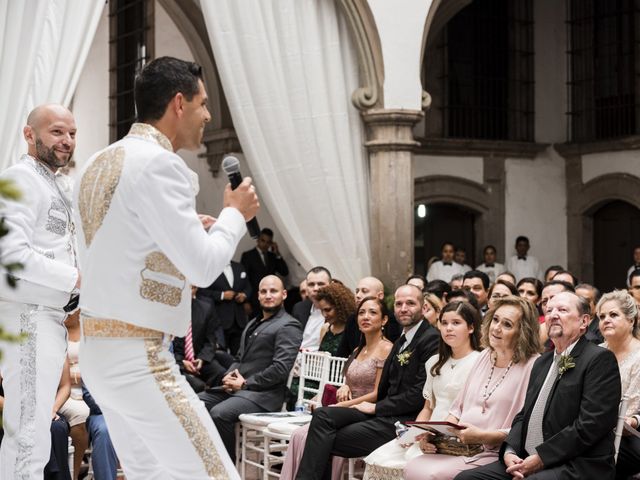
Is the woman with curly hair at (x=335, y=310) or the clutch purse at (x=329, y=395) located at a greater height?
the woman with curly hair at (x=335, y=310)

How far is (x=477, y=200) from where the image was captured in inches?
696

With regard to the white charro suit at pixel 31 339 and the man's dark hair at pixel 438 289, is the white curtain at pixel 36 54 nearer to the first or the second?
the man's dark hair at pixel 438 289

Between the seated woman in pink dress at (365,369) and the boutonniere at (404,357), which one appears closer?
the boutonniere at (404,357)

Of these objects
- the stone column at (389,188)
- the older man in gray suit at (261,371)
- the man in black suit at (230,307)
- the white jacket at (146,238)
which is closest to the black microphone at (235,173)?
the white jacket at (146,238)

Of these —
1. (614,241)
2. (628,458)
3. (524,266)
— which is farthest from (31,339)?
(614,241)

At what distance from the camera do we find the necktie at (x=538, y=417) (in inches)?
236

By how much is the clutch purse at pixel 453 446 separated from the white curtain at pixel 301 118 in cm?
516

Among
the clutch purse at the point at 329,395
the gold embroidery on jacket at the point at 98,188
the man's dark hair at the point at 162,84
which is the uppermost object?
the man's dark hair at the point at 162,84

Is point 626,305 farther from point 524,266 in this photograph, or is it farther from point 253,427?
point 524,266

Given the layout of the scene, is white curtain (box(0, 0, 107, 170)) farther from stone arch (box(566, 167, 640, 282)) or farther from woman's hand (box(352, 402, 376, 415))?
stone arch (box(566, 167, 640, 282))

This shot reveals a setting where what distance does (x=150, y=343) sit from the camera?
347 cm

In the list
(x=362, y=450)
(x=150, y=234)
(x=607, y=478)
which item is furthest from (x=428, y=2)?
(x=150, y=234)

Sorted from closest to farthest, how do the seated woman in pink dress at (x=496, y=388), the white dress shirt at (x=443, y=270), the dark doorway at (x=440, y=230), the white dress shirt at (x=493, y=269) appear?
the seated woman in pink dress at (x=496, y=388)
the white dress shirt at (x=443, y=270)
the white dress shirt at (x=493, y=269)
the dark doorway at (x=440, y=230)

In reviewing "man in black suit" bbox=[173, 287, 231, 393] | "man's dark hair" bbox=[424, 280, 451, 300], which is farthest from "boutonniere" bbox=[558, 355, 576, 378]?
"man in black suit" bbox=[173, 287, 231, 393]
